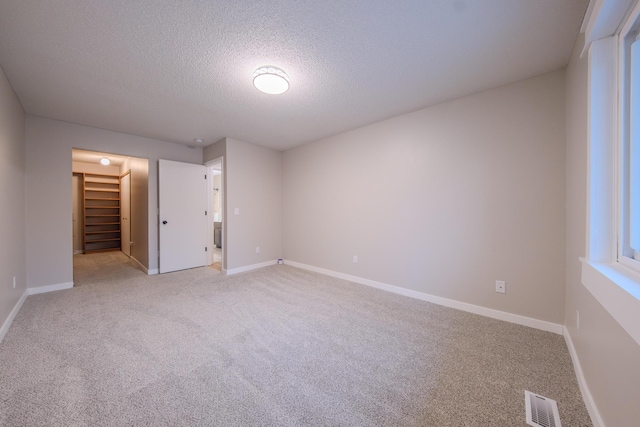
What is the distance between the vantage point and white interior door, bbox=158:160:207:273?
408 cm

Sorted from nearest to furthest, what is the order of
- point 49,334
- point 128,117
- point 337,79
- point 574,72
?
point 574,72 → point 49,334 → point 337,79 → point 128,117

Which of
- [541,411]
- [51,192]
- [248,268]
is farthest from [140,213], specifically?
[541,411]

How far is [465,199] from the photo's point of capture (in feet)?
8.34

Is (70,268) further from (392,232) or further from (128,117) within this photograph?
(392,232)

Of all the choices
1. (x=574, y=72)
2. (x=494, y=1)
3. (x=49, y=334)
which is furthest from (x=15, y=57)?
(x=574, y=72)

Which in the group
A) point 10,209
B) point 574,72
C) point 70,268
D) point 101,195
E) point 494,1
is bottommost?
point 70,268

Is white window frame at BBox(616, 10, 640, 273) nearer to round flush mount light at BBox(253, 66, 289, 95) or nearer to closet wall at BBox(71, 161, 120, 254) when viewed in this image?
round flush mount light at BBox(253, 66, 289, 95)

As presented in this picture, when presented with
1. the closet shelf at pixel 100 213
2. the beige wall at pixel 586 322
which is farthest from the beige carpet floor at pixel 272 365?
the closet shelf at pixel 100 213

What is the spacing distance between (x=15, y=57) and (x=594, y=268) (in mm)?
4380

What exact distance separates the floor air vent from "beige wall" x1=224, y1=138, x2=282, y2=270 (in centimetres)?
383

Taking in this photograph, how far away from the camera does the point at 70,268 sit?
3.34 meters

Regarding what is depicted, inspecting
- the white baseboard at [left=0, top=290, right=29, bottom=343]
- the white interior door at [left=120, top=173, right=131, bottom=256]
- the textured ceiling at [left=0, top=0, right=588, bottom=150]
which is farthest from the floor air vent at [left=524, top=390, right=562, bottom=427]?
the white interior door at [left=120, top=173, right=131, bottom=256]

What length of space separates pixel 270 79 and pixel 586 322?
2.93m

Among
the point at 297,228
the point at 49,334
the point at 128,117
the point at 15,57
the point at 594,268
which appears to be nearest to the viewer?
the point at 594,268
